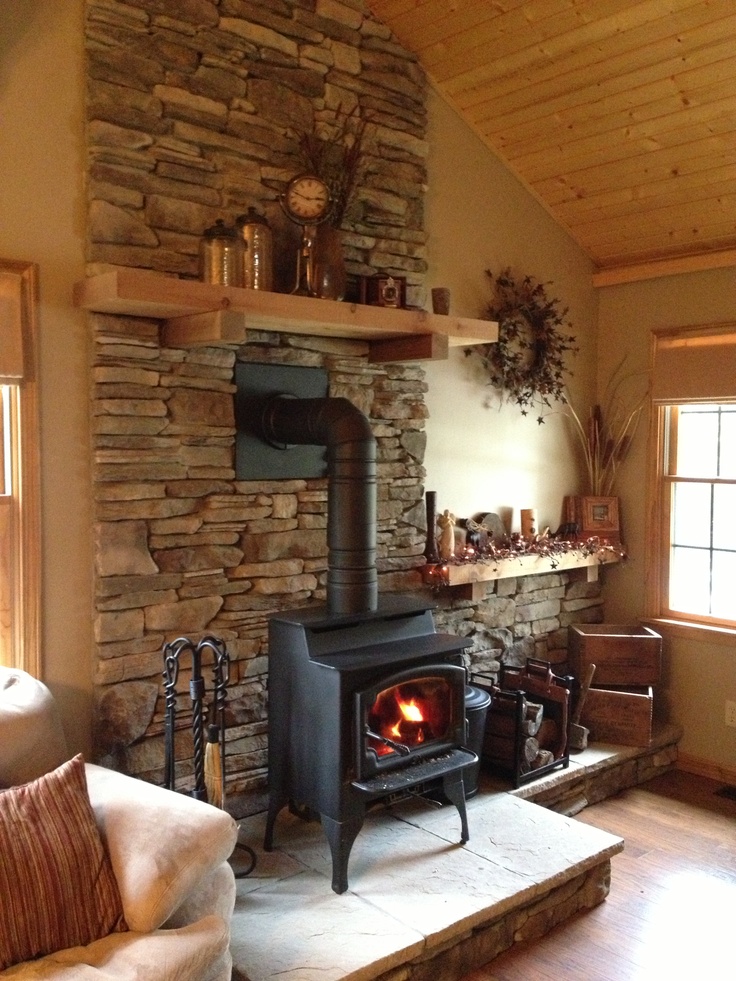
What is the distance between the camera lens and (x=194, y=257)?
3.18 metres

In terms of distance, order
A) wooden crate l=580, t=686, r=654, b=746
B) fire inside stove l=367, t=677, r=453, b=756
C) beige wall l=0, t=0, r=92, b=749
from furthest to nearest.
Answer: wooden crate l=580, t=686, r=654, b=746, fire inside stove l=367, t=677, r=453, b=756, beige wall l=0, t=0, r=92, b=749

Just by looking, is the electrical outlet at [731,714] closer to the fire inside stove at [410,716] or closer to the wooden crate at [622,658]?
the wooden crate at [622,658]

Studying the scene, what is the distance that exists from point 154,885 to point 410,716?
4.12 ft

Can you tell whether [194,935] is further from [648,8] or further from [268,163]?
[648,8]

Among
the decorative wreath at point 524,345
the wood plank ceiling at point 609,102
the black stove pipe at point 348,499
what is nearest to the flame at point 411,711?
the black stove pipe at point 348,499

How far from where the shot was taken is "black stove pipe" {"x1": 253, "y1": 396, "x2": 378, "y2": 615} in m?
3.13

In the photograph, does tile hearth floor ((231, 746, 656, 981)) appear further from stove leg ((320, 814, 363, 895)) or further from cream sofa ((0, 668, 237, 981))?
cream sofa ((0, 668, 237, 981))

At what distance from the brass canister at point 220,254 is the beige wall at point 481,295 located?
4.17ft

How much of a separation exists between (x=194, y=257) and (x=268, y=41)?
3.03ft

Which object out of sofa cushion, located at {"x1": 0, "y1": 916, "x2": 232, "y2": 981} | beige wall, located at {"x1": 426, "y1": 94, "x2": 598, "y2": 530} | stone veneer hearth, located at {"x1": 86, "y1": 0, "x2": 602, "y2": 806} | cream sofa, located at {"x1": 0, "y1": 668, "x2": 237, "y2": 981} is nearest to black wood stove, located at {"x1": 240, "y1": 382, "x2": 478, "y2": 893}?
stone veneer hearth, located at {"x1": 86, "y1": 0, "x2": 602, "y2": 806}

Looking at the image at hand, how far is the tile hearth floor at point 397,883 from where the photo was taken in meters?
2.53

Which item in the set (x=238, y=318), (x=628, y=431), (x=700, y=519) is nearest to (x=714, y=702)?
(x=700, y=519)

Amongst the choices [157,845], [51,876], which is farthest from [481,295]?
[51,876]

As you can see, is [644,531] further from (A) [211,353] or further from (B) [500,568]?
(A) [211,353]
